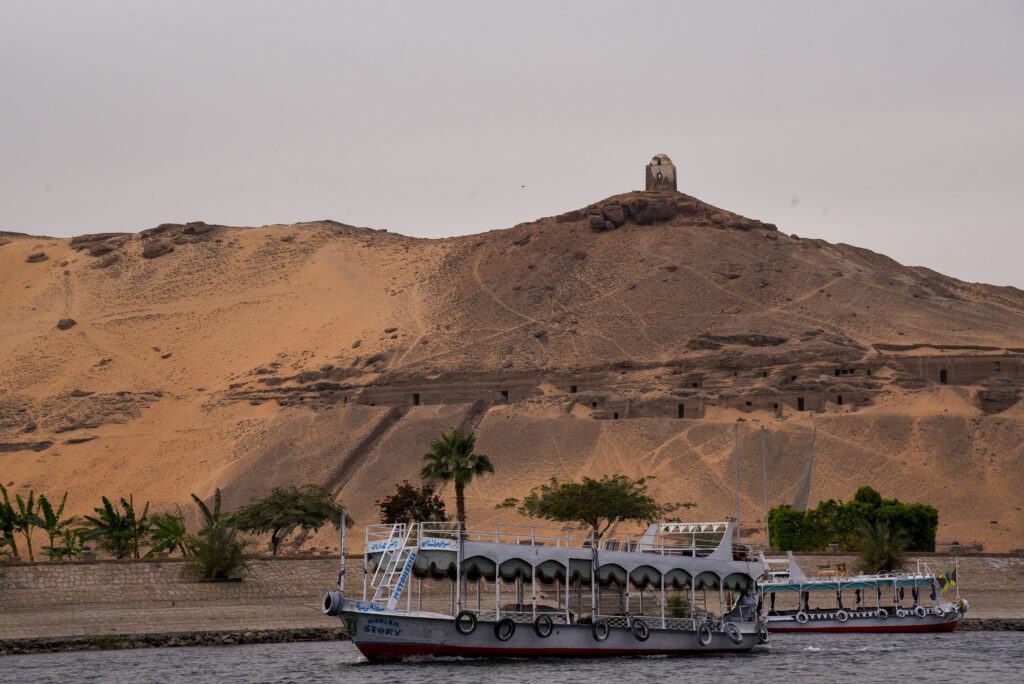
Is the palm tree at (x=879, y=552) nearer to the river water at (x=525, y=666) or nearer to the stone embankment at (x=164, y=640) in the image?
the river water at (x=525, y=666)

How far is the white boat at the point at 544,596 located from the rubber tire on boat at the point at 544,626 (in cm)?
3

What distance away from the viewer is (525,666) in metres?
40.0

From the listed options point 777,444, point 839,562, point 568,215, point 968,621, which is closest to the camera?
point 968,621

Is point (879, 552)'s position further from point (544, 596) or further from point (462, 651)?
point (462, 651)

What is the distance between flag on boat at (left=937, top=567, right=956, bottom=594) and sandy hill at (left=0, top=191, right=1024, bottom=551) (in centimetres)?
2278

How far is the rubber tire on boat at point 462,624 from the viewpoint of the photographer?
3969cm

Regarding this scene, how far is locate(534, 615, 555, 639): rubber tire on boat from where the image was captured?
40903 millimetres

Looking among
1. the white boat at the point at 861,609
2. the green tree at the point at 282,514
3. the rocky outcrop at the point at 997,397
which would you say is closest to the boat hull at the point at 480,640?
the white boat at the point at 861,609

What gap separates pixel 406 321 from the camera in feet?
400

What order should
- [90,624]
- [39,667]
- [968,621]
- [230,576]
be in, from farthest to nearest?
[968,621] → [230,576] → [90,624] → [39,667]

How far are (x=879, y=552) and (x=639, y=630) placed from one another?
22518 millimetres

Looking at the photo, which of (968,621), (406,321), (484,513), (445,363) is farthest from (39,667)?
(406,321)

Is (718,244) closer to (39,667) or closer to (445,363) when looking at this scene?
(445,363)

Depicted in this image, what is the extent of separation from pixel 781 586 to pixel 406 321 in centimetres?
6968
